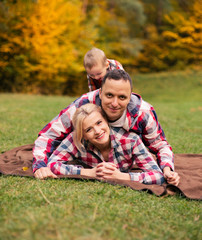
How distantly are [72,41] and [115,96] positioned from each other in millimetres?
17314

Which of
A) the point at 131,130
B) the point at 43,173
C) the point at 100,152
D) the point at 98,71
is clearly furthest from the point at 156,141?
the point at 98,71

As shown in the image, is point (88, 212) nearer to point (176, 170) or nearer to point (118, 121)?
point (118, 121)

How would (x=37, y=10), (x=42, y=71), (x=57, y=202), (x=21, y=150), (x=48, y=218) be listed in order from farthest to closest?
1. (x=42, y=71)
2. (x=37, y=10)
3. (x=21, y=150)
4. (x=57, y=202)
5. (x=48, y=218)

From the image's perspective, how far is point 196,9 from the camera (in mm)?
23375

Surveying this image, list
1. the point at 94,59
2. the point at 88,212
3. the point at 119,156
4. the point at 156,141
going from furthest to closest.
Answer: the point at 94,59, the point at 156,141, the point at 119,156, the point at 88,212

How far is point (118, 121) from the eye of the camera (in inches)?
125

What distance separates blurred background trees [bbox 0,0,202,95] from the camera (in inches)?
622

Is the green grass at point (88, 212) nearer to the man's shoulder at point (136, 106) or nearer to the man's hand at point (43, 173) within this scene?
the man's hand at point (43, 173)

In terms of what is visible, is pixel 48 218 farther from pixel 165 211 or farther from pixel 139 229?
pixel 165 211

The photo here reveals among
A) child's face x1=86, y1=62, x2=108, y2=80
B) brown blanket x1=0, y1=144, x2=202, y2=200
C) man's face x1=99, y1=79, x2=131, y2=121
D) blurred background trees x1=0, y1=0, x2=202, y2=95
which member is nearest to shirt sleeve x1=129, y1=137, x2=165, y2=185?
brown blanket x1=0, y1=144, x2=202, y2=200

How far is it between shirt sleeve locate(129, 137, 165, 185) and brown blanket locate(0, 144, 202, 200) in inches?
4.6

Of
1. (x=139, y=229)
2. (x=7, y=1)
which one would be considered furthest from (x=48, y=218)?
(x=7, y=1)

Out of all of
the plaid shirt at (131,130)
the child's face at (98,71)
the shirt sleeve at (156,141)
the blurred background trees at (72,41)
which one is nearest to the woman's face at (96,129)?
the plaid shirt at (131,130)

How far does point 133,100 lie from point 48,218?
1760 mm
